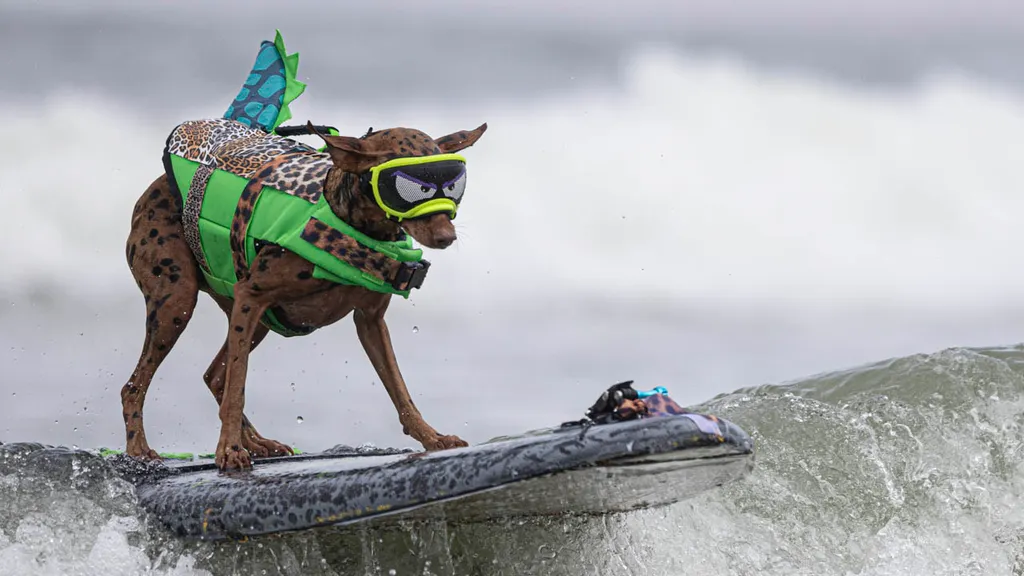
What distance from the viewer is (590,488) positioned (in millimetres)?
3875

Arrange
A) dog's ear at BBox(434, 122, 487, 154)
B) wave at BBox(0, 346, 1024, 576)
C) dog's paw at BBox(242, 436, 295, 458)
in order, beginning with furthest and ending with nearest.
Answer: dog's paw at BBox(242, 436, 295, 458) < dog's ear at BBox(434, 122, 487, 154) < wave at BBox(0, 346, 1024, 576)

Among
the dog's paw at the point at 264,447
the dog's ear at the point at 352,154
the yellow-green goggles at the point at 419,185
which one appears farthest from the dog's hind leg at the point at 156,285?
the yellow-green goggles at the point at 419,185

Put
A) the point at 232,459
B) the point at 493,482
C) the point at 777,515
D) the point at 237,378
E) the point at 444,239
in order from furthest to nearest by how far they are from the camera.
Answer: the point at 777,515 → the point at 237,378 → the point at 232,459 → the point at 444,239 → the point at 493,482

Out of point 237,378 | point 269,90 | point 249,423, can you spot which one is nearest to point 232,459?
point 237,378

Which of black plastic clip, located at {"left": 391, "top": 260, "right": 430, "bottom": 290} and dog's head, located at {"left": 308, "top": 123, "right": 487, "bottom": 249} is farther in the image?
black plastic clip, located at {"left": 391, "top": 260, "right": 430, "bottom": 290}

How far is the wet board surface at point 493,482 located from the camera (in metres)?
3.60

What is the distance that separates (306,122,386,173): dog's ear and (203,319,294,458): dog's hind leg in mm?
1652

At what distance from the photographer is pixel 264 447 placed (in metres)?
6.50

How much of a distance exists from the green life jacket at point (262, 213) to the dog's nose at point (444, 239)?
548mm

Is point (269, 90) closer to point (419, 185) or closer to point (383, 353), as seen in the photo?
point (383, 353)

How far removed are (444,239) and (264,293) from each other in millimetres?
1041

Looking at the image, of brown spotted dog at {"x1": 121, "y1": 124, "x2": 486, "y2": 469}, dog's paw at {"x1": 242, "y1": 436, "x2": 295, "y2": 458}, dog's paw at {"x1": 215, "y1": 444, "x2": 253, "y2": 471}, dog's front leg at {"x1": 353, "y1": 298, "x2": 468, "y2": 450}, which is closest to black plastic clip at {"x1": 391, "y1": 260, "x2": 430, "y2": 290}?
brown spotted dog at {"x1": 121, "y1": 124, "x2": 486, "y2": 469}

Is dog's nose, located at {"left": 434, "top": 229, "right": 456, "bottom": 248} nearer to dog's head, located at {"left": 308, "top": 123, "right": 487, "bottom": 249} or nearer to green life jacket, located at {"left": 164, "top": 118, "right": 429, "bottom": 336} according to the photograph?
dog's head, located at {"left": 308, "top": 123, "right": 487, "bottom": 249}

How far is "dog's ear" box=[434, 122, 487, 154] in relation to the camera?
200 inches
